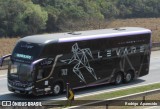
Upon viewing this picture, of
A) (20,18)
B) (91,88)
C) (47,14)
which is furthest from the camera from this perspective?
(47,14)

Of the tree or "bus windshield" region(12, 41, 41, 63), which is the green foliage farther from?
"bus windshield" region(12, 41, 41, 63)

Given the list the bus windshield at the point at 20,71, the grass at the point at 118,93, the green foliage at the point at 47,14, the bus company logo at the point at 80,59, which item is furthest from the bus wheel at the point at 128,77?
the green foliage at the point at 47,14

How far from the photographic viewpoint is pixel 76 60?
75.2 ft

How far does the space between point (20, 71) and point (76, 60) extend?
3152 mm

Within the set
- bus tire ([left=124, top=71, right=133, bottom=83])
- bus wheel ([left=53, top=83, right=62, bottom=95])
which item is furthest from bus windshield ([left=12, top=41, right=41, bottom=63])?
bus tire ([left=124, top=71, right=133, bottom=83])

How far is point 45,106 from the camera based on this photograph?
A: 53.8ft

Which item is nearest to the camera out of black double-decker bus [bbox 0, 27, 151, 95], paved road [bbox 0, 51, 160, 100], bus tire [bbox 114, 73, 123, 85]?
black double-decker bus [bbox 0, 27, 151, 95]

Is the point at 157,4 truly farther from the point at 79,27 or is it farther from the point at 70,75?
the point at 70,75

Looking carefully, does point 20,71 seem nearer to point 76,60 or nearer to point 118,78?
point 76,60

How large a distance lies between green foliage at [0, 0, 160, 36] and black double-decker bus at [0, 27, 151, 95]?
33.9 meters

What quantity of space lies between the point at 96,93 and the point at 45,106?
728cm

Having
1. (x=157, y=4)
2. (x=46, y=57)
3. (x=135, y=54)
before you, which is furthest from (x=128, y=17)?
(x=46, y=57)

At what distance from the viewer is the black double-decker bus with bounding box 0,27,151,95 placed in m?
21.2

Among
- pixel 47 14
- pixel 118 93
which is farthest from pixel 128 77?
pixel 47 14
